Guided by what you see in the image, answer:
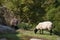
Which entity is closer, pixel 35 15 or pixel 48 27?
pixel 48 27

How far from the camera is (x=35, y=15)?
2531cm

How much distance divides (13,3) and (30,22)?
11.3ft

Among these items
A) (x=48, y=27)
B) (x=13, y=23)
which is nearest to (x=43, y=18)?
(x=48, y=27)

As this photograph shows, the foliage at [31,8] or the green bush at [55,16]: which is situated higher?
the foliage at [31,8]

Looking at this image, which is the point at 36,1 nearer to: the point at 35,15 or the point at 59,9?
the point at 35,15

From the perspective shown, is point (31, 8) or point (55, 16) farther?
point (31, 8)

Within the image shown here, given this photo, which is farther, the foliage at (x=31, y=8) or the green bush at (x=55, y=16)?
the foliage at (x=31, y=8)

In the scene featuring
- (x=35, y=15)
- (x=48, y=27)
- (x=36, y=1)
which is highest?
(x=36, y=1)

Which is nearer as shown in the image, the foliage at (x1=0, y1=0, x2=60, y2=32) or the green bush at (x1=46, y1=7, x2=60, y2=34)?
the green bush at (x1=46, y1=7, x2=60, y2=34)

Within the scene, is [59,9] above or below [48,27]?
above

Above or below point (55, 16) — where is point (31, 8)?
above

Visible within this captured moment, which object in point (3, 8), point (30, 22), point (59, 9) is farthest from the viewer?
point (3, 8)

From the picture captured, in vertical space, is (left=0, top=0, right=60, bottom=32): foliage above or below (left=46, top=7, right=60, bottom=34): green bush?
above

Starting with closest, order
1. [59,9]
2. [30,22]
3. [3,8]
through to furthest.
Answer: [59,9] < [30,22] < [3,8]
